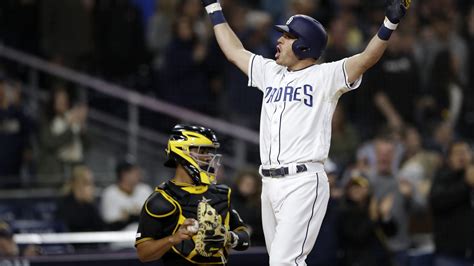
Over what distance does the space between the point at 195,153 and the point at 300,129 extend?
59cm

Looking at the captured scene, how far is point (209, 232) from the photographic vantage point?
611cm

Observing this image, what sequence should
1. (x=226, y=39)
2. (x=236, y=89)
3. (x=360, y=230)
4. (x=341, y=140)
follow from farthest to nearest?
(x=236, y=89) < (x=341, y=140) < (x=360, y=230) < (x=226, y=39)

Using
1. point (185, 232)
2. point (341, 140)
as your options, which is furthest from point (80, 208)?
point (185, 232)

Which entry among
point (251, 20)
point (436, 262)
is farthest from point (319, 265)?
point (251, 20)

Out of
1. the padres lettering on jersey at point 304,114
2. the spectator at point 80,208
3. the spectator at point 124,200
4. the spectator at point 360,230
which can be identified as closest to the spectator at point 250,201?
the spectator at point 360,230

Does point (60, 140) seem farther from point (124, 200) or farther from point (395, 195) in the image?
point (395, 195)

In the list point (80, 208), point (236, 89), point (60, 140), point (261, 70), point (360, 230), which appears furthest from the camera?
point (236, 89)

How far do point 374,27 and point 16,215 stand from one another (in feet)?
15.8

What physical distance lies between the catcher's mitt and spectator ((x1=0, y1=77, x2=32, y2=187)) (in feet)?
19.7

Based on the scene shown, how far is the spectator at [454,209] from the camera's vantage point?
32.6ft

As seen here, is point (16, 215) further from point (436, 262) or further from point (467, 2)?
point (467, 2)

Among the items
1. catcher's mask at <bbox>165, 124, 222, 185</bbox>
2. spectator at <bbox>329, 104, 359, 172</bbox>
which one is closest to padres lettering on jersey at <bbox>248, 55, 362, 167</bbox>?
catcher's mask at <bbox>165, 124, 222, 185</bbox>

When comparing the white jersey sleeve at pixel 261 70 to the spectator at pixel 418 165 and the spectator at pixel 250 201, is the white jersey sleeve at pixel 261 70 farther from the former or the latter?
the spectator at pixel 418 165

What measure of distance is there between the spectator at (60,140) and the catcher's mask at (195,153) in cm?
572
